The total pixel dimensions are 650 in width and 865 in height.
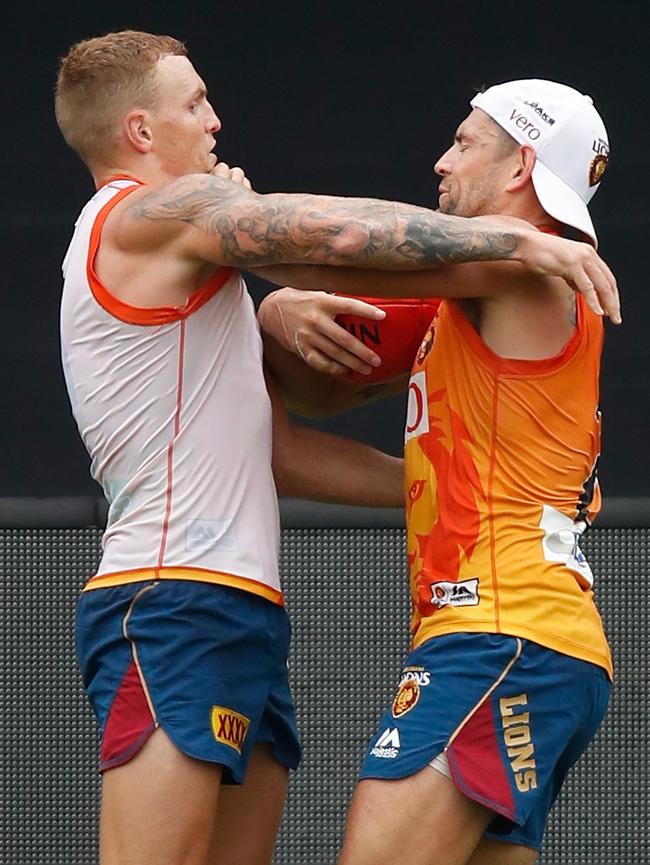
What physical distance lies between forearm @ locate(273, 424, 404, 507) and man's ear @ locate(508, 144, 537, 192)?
2.43 feet

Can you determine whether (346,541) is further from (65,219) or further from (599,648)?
(599,648)

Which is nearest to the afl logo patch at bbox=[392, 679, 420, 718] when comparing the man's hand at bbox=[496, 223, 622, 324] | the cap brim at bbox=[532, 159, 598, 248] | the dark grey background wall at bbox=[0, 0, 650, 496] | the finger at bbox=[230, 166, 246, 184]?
the man's hand at bbox=[496, 223, 622, 324]

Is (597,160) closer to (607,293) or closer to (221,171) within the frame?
(607,293)

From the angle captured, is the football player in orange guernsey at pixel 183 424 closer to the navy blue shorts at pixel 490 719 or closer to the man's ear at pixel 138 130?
the man's ear at pixel 138 130

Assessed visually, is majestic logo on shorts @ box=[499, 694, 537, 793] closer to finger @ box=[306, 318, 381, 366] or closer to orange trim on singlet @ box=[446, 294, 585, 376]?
orange trim on singlet @ box=[446, 294, 585, 376]

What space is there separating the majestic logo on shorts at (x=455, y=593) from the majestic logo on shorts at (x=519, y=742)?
0.19 metres

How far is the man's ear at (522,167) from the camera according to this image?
3.41m

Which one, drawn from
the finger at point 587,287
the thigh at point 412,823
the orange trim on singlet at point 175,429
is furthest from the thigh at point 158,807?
the finger at point 587,287

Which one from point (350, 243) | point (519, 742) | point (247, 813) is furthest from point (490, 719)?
point (350, 243)

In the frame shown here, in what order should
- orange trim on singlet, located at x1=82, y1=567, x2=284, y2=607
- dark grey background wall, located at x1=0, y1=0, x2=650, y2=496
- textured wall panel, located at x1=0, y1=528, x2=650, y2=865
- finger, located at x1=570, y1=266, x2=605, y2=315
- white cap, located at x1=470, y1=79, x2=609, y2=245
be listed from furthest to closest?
dark grey background wall, located at x1=0, y1=0, x2=650, y2=496, textured wall panel, located at x1=0, y1=528, x2=650, y2=865, white cap, located at x1=470, y1=79, x2=609, y2=245, orange trim on singlet, located at x1=82, y1=567, x2=284, y2=607, finger, located at x1=570, y1=266, x2=605, y2=315

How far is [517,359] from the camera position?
3299 mm

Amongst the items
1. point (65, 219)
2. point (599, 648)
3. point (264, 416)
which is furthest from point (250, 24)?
point (599, 648)

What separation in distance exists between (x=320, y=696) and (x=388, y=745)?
1.68 m

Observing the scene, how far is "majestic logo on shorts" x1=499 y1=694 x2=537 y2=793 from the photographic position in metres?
3.19
